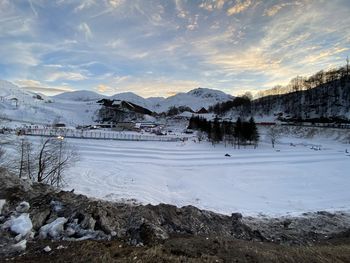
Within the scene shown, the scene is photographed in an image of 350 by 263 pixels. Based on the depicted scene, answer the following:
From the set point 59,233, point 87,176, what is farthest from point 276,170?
point 59,233

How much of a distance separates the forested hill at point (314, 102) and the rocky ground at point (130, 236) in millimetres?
127416

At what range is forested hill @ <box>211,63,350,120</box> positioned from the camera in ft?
428

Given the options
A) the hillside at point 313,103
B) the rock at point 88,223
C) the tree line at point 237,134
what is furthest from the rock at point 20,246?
the hillside at point 313,103

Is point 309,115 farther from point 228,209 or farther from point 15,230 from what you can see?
point 15,230

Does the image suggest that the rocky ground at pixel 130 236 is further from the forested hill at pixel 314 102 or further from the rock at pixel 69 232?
the forested hill at pixel 314 102

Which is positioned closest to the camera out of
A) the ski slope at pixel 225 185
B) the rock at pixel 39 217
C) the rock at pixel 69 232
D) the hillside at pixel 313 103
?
the rock at pixel 69 232

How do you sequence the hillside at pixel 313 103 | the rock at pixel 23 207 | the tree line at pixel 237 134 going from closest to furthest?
1. the rock at pixel 23 207
2. the tree line at pixel 237 134
3. the hillside at pixel 313 103

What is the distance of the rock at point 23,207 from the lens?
33.1 ft

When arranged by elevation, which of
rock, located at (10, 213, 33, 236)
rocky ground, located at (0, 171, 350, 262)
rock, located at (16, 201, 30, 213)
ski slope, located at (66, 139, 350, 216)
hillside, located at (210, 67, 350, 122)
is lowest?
ski slope, located at (66, 139, 350, 216)

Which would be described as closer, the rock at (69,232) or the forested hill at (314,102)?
the rock at (69,232)

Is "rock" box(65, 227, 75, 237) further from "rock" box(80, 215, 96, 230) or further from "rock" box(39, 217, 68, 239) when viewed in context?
"rock" box(80, 215, 96, 230)


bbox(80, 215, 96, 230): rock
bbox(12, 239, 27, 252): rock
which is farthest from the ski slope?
bbox(12, 239, 27, 252): rock

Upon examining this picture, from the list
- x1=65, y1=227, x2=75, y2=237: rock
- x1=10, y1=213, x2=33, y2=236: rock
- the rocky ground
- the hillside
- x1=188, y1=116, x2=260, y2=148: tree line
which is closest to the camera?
A: the rocky ground

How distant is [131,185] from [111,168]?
11.4 metres
